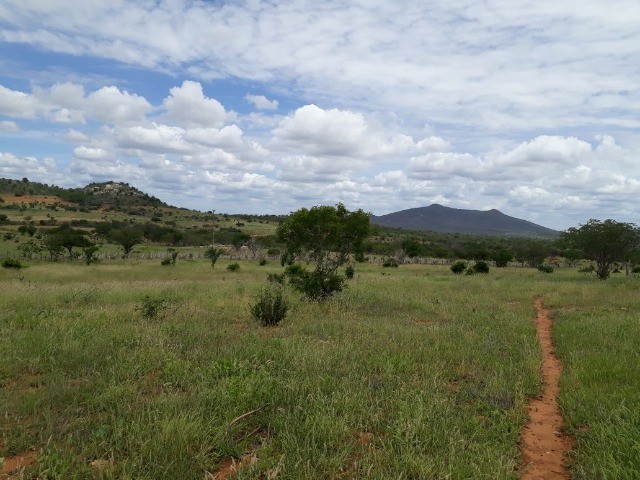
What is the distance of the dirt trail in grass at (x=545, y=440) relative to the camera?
16.1ft

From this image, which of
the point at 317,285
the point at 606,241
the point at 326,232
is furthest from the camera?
the point at 606,241

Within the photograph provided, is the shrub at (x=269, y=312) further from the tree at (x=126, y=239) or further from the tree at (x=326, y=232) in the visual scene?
the tree at (x=126, y=239)

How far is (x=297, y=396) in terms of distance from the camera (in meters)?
6.04

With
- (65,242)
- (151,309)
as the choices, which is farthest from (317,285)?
(65,242)


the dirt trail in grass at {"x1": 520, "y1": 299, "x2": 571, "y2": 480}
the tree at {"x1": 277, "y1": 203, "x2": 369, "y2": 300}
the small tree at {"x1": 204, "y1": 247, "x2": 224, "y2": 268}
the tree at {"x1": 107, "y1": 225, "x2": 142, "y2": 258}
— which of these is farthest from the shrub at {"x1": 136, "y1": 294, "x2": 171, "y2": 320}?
the tree at {"x1": 107, "y1": 225, "x2": 142, "y2": 258}

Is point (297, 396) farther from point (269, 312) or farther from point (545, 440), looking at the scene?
point (269, 312)

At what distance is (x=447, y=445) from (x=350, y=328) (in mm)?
5877

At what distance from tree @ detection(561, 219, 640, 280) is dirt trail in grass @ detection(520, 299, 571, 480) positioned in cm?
2941

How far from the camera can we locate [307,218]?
20.0 metres

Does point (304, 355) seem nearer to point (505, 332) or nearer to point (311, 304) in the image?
point (505, 332)

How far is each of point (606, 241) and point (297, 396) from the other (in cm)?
3391

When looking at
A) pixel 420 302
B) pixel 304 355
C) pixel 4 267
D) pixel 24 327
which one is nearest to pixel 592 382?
pixel 304 355

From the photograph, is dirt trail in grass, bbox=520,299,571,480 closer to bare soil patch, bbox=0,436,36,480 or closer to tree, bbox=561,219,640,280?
Answer: bare soil patch, bbox=0,436,36,480

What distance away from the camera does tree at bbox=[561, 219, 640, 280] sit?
3228 centimetres
